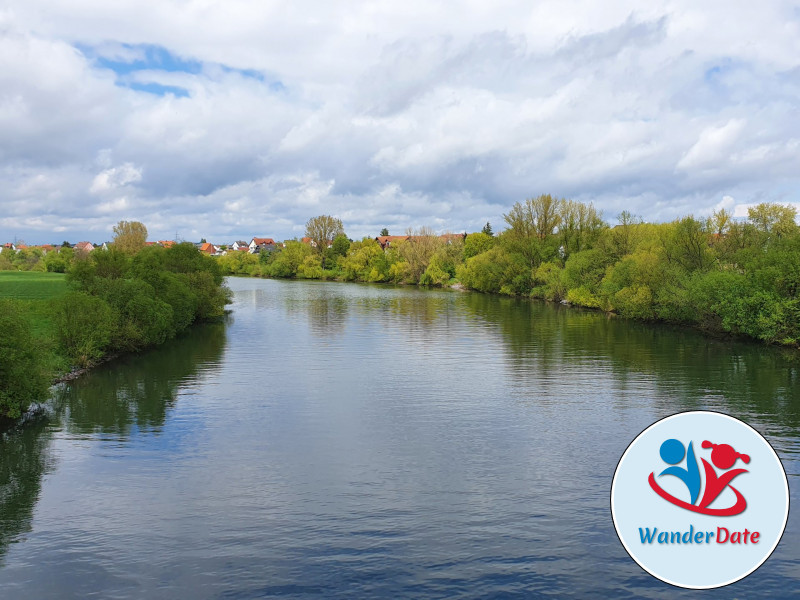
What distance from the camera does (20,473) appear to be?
56.9 feet

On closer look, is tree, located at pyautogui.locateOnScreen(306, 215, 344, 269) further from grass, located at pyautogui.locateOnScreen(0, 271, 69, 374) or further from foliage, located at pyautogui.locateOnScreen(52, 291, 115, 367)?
foliage, located at pyautogui.locateOnScreen(52, 291, 115, 367)

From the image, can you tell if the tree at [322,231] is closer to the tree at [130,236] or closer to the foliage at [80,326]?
the tree at [130,236]

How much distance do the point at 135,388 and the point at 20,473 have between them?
1103 cm

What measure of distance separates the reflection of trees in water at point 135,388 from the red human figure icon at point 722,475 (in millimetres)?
18425

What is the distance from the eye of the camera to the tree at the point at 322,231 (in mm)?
143750

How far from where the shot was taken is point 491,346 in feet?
130

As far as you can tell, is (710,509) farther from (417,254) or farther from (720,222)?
(417,254)

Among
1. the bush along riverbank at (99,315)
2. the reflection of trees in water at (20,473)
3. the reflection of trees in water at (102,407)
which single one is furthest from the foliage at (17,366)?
the reflection of trees in water at (102,407)

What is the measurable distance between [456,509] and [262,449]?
22.9ft

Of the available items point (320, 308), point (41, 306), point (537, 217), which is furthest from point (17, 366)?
point (537, 217)

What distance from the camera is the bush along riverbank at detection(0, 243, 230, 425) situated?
2102 cm

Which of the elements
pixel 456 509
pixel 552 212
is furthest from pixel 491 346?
pixel 552 212

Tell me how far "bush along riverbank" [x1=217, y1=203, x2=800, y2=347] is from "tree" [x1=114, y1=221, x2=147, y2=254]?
1500 inches

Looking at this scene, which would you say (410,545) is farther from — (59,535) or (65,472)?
(65,472)
